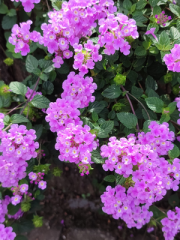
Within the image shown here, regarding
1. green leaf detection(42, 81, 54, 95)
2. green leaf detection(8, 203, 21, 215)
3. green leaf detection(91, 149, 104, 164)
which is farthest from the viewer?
green leaf detection(8, 203, 21, 215)

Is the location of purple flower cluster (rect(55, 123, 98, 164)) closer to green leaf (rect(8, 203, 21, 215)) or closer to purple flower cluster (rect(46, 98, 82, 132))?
purple flower cluster (rect(46, 98, 82, 132))

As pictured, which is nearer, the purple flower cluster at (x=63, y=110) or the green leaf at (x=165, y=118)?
the purple flower cluster at (x=63, y=110)

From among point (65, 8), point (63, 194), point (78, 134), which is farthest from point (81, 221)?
point (65, 8)

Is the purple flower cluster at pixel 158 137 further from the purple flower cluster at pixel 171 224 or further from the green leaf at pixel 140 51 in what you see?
the purple flower cluster at pixel 171 224

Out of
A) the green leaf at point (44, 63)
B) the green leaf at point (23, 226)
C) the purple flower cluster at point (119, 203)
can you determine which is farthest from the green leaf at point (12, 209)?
the green leaf at point (44, 63)

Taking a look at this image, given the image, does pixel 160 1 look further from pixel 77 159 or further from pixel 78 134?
pixel 77 159

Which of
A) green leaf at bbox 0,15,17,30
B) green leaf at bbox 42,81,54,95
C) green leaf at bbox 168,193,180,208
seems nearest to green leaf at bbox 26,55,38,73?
green leaf at bbox 42,81,54,95

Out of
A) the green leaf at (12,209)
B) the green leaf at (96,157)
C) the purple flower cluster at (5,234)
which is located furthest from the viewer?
the green leaf at (12,209)
